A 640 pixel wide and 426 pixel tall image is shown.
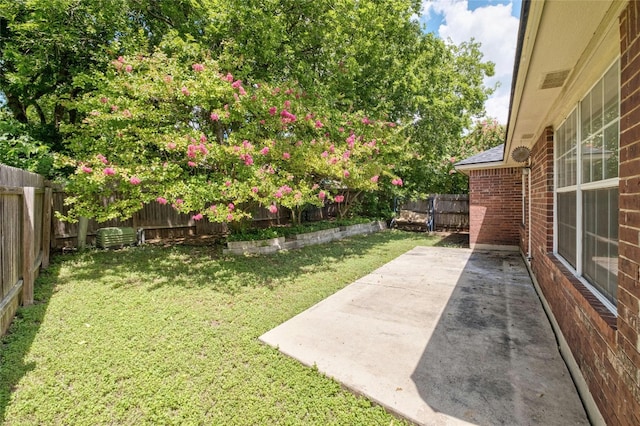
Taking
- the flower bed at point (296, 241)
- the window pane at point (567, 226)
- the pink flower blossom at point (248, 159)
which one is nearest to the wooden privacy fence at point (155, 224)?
the flower bed at point (296, 241)

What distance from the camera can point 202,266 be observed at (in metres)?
7.18

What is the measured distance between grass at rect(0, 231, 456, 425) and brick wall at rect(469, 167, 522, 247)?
5690 mm

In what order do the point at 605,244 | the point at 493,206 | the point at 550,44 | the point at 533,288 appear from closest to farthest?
the point at 550,44 < the point at 605,244 < the point at 533,288 < the point at 493,206

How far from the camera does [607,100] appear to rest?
2.37 metres

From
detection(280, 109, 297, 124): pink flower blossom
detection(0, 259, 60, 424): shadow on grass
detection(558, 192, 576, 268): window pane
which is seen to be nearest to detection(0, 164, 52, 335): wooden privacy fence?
detection(0, 259, 60, 424): shadow on grass

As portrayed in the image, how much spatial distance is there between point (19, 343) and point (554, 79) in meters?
6.21

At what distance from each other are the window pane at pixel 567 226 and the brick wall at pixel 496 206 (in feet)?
19.3

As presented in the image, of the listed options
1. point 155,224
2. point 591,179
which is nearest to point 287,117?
point 591,179

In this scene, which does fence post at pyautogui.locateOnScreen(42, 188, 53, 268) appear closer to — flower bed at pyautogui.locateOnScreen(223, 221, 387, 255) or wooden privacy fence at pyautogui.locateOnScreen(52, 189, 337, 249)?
wooden privacy fence at pyautogui.locateOnScreen(52, 189, 337, 249)

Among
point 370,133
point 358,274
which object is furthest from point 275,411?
point 370,133

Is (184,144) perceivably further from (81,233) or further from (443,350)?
(443,350)

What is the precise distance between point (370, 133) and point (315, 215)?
7.56m

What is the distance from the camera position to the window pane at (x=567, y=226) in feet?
11.1

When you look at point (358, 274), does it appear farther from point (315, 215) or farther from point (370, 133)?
point (315, 215)
